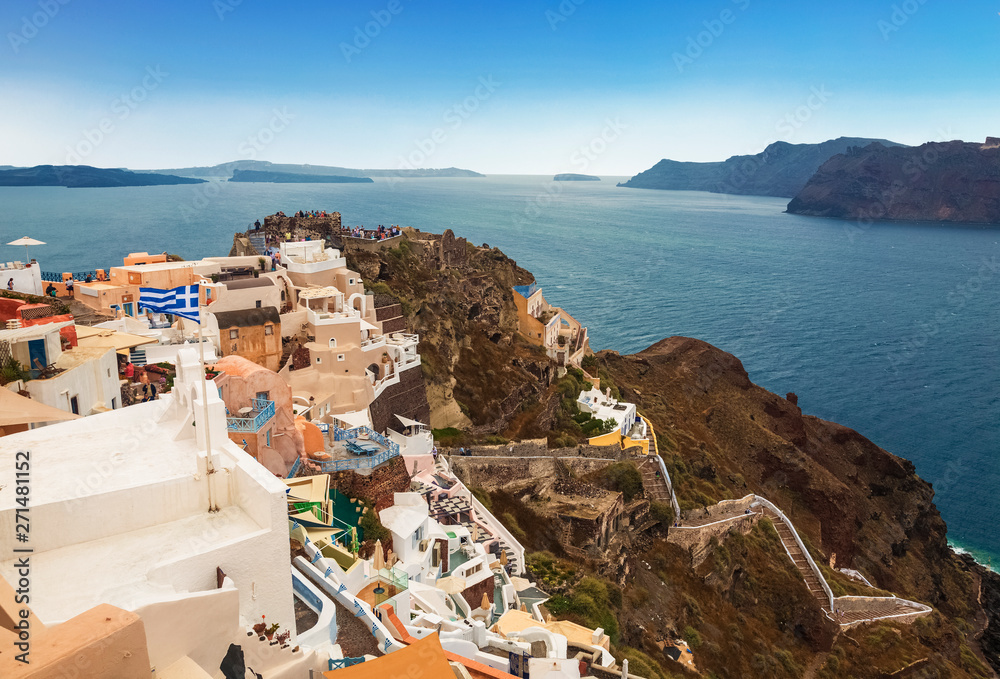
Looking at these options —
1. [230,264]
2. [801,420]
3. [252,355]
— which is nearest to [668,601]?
[252,355]

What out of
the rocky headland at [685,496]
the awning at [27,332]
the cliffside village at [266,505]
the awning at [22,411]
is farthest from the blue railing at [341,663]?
the rocky headland at [685,496]

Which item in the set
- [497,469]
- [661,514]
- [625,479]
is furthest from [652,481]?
[497,469]

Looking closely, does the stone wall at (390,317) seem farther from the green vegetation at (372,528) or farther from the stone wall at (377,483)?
the green vegetation at (372,528)

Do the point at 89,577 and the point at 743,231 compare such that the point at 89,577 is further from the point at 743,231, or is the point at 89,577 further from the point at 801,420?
the point at 743,231

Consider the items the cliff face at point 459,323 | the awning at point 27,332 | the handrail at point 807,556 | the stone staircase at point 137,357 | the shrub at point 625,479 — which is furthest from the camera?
the cliff face at point 459,323

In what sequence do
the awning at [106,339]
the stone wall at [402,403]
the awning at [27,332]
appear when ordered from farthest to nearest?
the stone wall at [402,403] → the awning at [106,339] → the awning at [27,332]

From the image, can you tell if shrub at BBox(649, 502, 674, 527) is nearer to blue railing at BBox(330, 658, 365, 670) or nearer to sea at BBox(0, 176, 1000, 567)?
blue railing at BBox(330, 658, 365, 670)

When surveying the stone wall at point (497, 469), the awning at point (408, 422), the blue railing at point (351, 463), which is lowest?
the stone wall at point (497, 469)
